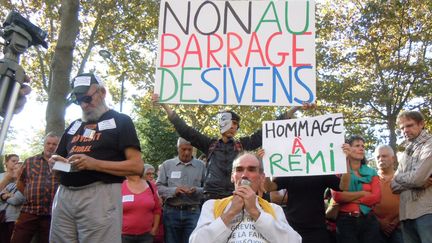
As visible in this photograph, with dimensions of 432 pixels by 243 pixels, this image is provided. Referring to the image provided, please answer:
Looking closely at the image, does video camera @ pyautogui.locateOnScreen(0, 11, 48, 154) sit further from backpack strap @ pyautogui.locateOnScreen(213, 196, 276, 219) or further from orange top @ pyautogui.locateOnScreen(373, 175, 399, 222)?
orange top @ pyautogui.locateOnScreen(373, 175, 399, 222)

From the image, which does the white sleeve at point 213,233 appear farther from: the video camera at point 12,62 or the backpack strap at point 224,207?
the video camera at point 12,62

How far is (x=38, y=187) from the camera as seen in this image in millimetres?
5660

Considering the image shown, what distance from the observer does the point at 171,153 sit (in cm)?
2798

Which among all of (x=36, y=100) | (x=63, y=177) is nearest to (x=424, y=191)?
(x=63, y=177)

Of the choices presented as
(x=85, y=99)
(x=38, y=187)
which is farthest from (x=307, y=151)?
(x=38, y=187)

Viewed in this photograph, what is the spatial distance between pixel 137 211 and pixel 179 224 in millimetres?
639

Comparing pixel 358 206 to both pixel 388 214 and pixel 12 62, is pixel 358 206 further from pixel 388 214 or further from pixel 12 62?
pixel 12 62

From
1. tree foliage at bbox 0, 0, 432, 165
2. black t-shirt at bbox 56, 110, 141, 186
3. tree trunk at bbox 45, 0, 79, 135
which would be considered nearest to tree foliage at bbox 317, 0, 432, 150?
tree foliage at bbox 0, 0, 432, 165

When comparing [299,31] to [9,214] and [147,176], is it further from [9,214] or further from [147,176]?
[9,214]

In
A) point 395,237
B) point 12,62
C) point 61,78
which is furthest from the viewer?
point 61,78

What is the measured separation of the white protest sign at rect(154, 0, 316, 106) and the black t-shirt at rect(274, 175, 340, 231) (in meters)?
0.81

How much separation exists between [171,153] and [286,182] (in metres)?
23.6

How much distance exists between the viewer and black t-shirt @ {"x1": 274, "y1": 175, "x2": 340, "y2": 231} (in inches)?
178

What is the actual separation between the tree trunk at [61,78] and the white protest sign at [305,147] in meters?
→ 4.94
